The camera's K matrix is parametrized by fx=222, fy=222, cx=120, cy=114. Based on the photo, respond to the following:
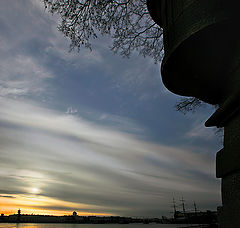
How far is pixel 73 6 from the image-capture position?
7340mm

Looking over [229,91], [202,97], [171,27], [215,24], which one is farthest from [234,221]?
[171,27]

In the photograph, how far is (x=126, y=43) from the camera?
28.6ft

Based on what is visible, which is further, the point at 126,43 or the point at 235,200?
the point at 126,43

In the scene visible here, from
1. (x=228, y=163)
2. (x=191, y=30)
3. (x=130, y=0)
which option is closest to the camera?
(x=228, y=163)

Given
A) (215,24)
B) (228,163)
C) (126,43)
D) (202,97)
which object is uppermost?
(126,43)

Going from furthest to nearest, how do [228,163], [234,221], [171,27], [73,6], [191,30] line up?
[73,6]
[171,27]
[191,30]
[228,163]
[234,221]

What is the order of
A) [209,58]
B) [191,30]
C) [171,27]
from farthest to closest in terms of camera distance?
1. [171,27]
2. [209,58]
3. [191,30]

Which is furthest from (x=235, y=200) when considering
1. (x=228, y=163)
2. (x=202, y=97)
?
(x=202, y=97)

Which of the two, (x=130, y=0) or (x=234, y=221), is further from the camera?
(x=130, y=0)

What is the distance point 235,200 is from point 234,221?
0.23 meters

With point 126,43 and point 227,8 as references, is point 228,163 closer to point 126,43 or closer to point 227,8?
point 227,8

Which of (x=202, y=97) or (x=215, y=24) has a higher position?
(x=215, y=24)

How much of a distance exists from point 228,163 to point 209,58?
58.0 inches

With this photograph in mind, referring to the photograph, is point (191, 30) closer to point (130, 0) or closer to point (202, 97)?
point (202, 97)
